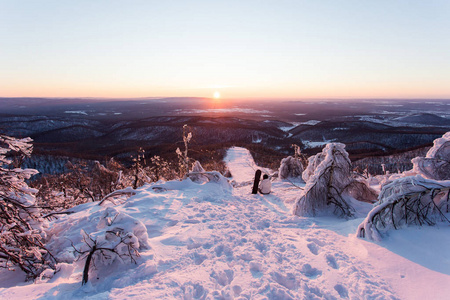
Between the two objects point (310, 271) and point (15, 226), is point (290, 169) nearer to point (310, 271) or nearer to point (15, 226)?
point (310, 271)

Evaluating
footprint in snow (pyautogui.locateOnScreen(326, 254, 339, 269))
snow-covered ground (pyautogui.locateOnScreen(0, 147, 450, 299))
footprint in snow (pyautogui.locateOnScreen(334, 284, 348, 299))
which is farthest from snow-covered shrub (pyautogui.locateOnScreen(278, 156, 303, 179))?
footprint in snow (pyautogui.locateOnScreen(334, 284, 348, 299))

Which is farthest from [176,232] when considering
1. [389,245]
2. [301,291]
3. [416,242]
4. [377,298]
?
[416,242]

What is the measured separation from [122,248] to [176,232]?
1477 millimetres

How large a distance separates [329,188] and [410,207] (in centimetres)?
228

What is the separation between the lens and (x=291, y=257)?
3.93m

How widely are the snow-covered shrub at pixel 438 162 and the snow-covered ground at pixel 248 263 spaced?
9.62 feet

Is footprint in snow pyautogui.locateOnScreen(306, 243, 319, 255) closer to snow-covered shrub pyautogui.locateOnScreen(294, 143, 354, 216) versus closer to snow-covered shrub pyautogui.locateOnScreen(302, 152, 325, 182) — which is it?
snow-covered shrub pyautogui.locateOnScreen(294, 143, 354, 216)

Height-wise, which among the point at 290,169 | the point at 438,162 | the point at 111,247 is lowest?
the point at 290,169

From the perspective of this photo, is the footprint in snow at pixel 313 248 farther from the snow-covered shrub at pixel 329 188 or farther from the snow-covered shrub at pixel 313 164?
the snow-covered shrub at pixel 313 164

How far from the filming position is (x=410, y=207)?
4.24 meters

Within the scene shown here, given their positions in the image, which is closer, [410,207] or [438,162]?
[410,207]

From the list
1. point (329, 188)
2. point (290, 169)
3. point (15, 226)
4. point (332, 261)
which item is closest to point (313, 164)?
point (329, 188)

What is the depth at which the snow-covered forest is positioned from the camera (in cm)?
298

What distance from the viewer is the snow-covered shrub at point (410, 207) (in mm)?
4145
